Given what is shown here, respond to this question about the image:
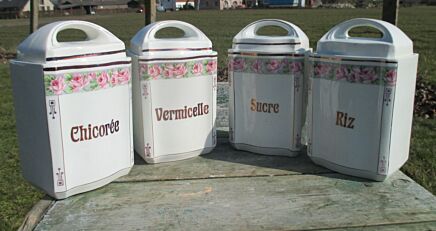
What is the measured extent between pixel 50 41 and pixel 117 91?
0.23m

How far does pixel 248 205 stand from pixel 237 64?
1.70ft

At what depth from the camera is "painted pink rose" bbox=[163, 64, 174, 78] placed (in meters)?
1.43

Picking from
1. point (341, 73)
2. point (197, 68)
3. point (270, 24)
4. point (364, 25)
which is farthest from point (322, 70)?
point (197, 68)

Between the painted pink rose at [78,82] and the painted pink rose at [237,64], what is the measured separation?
1.72ft

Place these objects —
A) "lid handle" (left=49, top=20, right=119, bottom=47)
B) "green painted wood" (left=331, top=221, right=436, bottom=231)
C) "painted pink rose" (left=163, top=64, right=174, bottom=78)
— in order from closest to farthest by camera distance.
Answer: "green painted wood" (left=331, top=221, right=436, bottom=231) < "lid handle" (left=49, top=20, right=119, bottom=47) < "painted pink rose" (left=163, top=64, right=174, bottom=78)

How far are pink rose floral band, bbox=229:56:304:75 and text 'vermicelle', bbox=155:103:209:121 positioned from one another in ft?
0.62

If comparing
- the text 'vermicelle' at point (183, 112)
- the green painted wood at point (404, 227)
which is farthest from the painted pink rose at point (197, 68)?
the green painted wood at point (404, 227)

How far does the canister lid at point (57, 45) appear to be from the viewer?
1157 mm

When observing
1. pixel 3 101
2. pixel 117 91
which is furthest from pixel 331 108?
pixel 3 101

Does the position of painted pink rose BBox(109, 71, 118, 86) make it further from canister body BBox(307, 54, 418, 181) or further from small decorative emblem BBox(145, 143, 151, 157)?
canister body BBox(307, 54, 418, 181)

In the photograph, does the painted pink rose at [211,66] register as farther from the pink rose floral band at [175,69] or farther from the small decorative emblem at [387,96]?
the small decorative emblem at [387,96]

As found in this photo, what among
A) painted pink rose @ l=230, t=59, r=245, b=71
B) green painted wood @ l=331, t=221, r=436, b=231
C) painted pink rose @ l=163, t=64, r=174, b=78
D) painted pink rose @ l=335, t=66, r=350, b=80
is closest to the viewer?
green painted wood @ l=331, t=221, r=436, b=231

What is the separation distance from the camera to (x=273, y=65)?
1485 millimetres

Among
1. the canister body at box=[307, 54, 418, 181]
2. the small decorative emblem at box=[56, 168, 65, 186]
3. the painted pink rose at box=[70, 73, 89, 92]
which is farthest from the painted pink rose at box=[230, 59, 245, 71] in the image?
the small decorative emblem at box=[56, 168, 65, 186]
